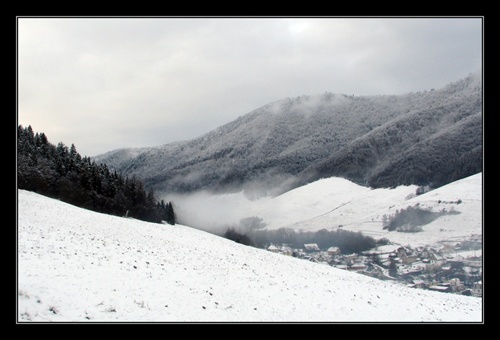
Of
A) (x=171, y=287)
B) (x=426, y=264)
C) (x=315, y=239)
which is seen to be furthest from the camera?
(x=315, y=239)

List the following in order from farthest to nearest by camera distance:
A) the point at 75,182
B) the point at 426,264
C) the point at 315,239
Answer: the point at 315,239, the point at 426,264, the point at 75,182

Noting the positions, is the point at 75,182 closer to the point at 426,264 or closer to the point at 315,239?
the point at 426,264

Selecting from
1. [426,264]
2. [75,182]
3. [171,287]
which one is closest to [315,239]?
[426,264]

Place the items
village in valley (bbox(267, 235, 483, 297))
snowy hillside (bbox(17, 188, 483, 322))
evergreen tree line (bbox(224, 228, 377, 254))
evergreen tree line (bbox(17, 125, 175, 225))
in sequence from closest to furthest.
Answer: snowy hillside (bbox(17, 188, 483, 322)) → evergreen tree line (bbox(17, 125, 175, 225)) → village in valley (bbox(267, 235, 483, 297)) → evergreen tree line (bbox(224, 228, 377, 254))

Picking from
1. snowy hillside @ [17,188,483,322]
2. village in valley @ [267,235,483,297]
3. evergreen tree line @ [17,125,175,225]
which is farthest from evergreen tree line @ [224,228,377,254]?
snowy hillside @ [17,188,483,322]

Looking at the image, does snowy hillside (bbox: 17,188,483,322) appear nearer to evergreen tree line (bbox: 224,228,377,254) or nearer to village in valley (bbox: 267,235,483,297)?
village in valley (bbox: 267,235,483,297)

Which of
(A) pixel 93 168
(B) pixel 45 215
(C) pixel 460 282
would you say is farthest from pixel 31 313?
(C) pixel 460 282
